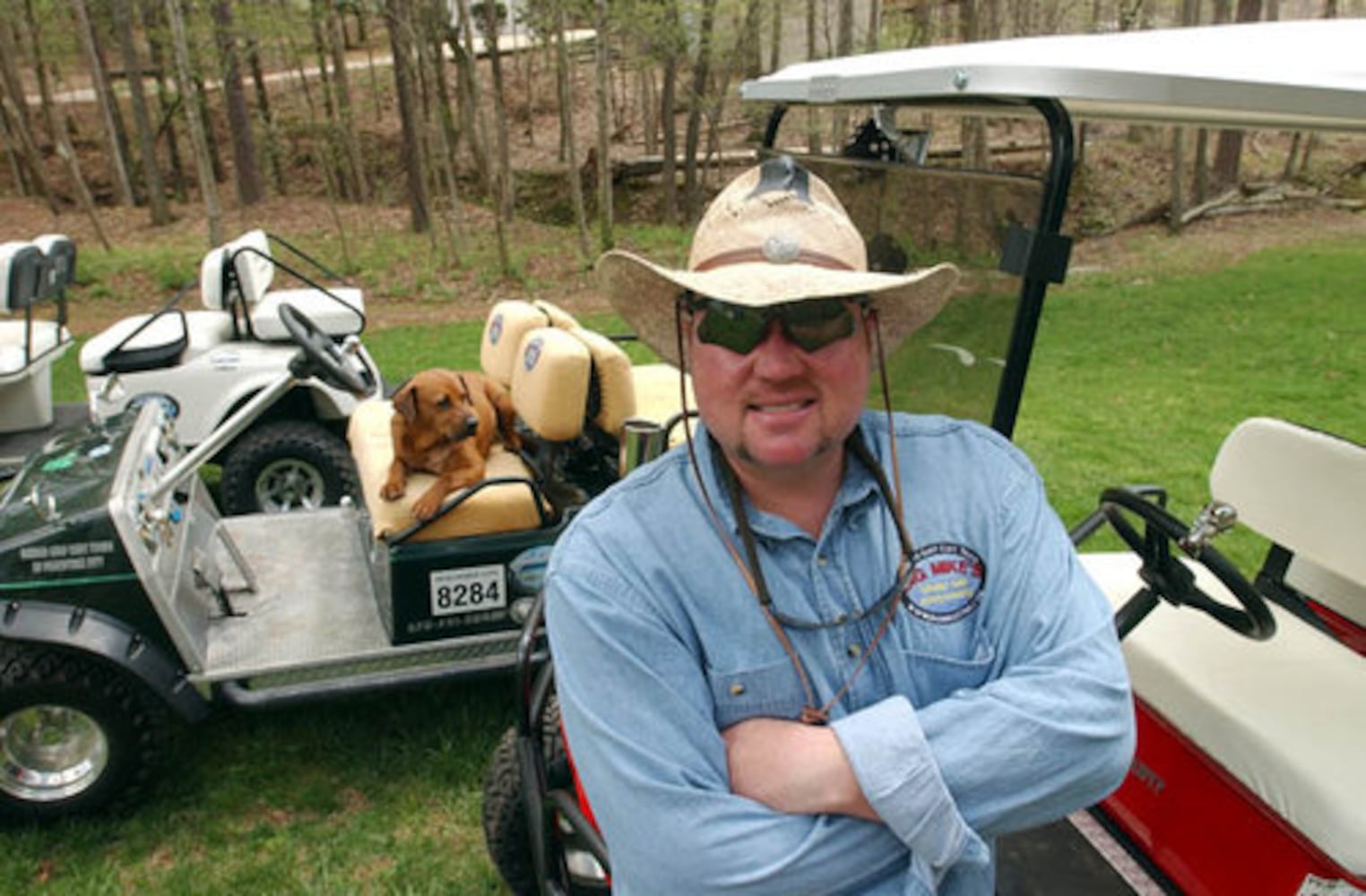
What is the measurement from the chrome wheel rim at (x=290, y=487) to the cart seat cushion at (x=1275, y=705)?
→ 3.97 m

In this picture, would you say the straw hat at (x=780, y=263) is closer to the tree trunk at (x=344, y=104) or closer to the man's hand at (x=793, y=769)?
the man's hand at (x=793, y=769)

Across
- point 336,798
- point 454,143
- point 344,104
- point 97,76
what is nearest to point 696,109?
point 454,143

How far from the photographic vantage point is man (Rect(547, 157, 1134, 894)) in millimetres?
1170

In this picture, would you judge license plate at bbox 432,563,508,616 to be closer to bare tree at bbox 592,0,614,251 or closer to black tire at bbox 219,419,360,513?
black tire at bbox 219,419,360,513

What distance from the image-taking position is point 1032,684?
4.08ft

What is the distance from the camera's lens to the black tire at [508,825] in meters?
2.54

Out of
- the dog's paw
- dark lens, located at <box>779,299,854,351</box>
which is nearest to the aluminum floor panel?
the dog's paw

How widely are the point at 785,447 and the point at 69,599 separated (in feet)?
8.27

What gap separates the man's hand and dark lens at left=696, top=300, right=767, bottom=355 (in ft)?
1.61

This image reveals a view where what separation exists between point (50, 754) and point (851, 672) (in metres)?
2.74

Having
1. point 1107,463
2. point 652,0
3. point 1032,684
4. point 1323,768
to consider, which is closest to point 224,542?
point 1032,684

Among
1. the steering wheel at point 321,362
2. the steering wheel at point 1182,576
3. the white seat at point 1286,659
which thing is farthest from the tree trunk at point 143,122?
the steering wheel at point 1182,576

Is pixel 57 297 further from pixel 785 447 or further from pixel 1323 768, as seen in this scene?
pixel 1323 768

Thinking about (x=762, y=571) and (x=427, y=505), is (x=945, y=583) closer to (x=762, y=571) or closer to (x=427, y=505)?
(x=762, y=571)
